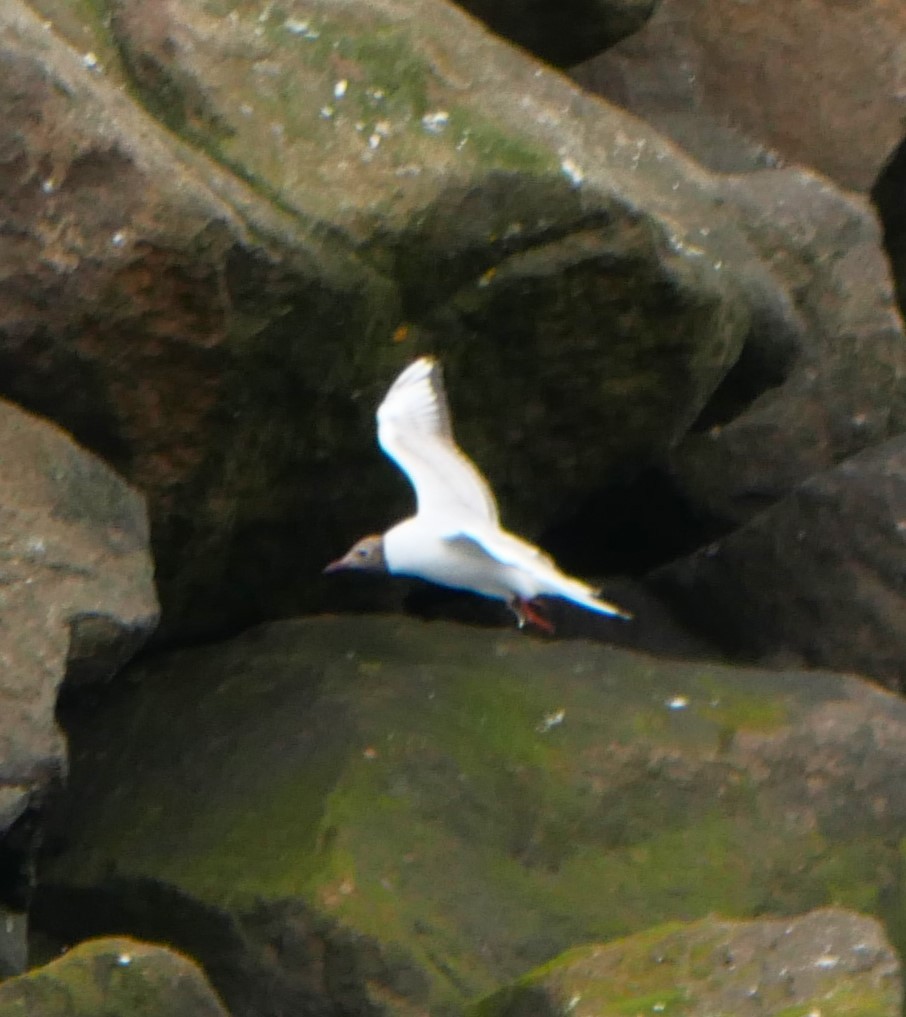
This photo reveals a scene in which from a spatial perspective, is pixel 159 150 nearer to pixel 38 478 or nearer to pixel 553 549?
pixel 38 478

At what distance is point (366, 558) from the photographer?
5.66m

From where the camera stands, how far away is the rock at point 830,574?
22.7ft

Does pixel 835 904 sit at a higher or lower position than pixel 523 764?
lower

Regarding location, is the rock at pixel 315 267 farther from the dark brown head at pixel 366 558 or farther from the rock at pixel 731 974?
the rock at pixel 731 974

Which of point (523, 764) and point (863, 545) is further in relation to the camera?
point (863, 545)

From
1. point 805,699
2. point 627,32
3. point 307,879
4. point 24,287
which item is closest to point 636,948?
point 307,879

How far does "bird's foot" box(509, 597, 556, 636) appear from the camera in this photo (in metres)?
6.47

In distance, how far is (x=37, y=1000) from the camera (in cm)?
353

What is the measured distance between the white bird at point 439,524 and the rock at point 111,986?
1.83 metres

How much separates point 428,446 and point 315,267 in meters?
0.73

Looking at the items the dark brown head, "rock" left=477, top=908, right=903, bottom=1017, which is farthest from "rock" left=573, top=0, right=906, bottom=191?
"rock" left=477, top=908, right=903, bottom=1017

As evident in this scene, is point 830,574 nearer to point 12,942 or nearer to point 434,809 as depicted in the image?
point 434,809

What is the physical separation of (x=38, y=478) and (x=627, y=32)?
3.77m

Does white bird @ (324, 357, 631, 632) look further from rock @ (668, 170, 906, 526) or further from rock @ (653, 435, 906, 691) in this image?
rock @ (668, 170, 906, 526)
